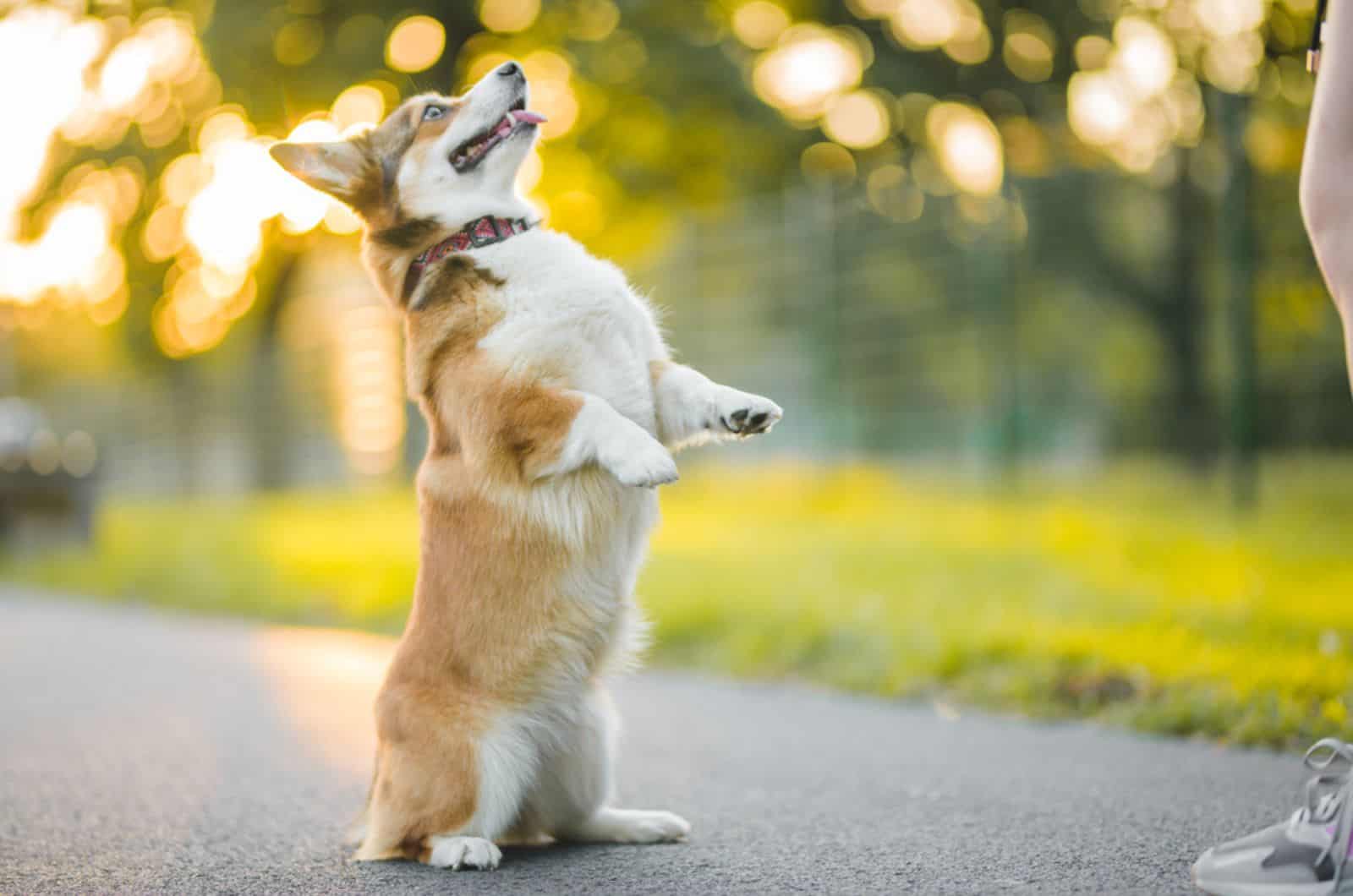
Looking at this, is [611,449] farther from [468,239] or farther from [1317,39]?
[1317,39]

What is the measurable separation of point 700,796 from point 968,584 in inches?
135

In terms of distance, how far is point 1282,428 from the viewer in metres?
8.84

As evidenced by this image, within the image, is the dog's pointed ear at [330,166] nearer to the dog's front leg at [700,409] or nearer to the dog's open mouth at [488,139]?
the dog's open mouth at [488,139]

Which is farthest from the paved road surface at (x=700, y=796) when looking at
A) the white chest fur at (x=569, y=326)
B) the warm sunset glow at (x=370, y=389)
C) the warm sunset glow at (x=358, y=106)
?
the warm sunset glow at (x=370, y=389)

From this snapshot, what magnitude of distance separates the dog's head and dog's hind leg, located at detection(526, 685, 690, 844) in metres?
1.24

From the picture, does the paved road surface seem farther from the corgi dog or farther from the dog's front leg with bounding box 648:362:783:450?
the dog's front leg with bounding box 648:362:783:450

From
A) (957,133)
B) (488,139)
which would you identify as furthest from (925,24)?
(488,139)

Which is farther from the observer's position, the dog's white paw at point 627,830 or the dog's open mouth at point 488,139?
the dog's open mouth at point 488,139

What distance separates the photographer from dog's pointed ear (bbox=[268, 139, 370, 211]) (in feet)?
10.3

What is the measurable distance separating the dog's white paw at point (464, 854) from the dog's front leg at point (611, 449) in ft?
2.64

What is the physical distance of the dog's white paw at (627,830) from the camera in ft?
9.83

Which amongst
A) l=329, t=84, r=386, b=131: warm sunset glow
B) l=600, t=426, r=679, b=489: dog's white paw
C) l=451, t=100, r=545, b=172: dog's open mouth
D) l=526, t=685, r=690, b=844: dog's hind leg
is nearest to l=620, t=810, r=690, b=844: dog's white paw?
l=526, t=685, r=690, b=844: dog's hind leg

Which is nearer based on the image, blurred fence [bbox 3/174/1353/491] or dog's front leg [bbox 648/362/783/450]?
dog's front leg [bbox 648/362/783/450]

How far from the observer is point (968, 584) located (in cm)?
661
